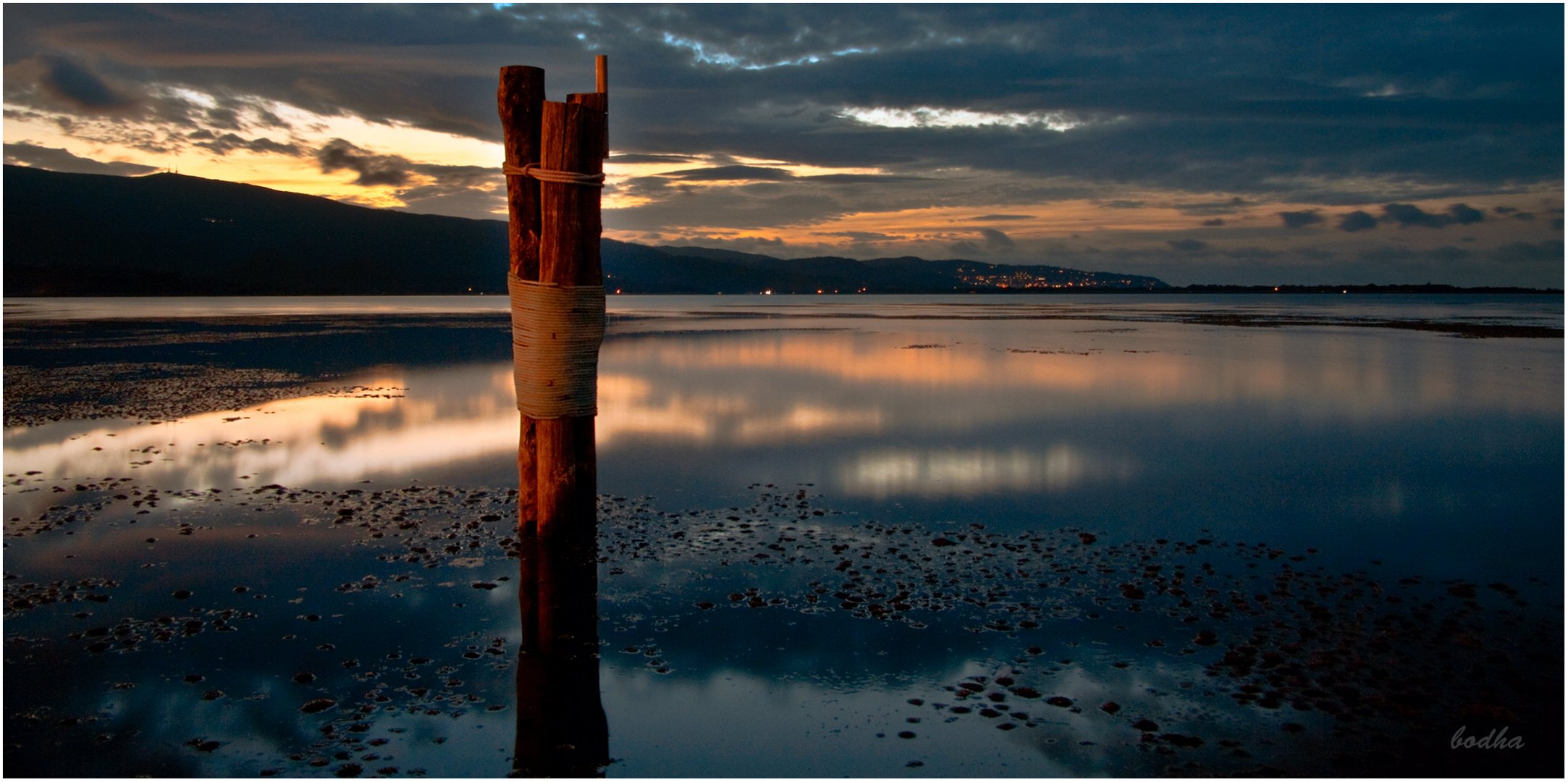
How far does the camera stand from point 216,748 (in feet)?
18.2

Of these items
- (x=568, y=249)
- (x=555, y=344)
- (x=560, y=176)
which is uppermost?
(x=560, y=176)

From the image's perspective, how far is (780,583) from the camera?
8664mm

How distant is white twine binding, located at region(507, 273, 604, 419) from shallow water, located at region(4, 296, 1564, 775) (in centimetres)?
177

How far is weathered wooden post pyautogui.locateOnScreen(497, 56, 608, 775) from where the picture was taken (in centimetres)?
890

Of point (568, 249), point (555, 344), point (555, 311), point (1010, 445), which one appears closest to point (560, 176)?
point (568, 249)

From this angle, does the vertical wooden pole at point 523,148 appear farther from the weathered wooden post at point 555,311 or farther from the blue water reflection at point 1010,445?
the blue water reflection at point 1010,445

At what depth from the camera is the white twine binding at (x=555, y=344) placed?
9.00 meters

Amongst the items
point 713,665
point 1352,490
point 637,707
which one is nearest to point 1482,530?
point 1352,490

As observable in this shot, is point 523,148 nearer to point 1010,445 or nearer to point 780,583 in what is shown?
point 780,583

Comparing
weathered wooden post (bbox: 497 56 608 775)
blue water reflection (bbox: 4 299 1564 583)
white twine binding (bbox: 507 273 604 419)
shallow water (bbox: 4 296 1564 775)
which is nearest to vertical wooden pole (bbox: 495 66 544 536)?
weathered wooden post (bbox: 497 56 608 775)

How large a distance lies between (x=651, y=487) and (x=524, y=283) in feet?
15.7

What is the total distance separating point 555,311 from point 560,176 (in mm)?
1344

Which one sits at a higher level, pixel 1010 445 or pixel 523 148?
pixel 523 148

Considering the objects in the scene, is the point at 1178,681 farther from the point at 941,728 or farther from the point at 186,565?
the point at 186,565
